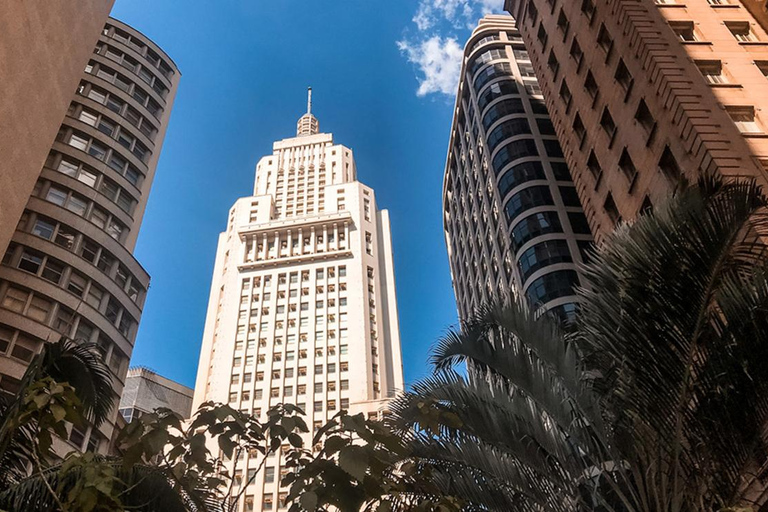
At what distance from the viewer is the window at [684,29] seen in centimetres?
2438

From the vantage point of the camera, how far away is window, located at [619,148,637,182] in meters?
23.7

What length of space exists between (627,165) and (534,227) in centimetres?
2209

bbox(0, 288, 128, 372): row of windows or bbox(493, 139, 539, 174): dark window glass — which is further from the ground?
bbox(493, 139, 539, 174): dark window glass

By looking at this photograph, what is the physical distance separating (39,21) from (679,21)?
821 inches

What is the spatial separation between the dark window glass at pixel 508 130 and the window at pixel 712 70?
28.7 metres

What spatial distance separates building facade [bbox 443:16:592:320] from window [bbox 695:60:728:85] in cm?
1775

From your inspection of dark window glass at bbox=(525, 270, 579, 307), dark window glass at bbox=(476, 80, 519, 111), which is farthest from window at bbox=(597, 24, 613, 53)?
dark window glass at bbox=(476, 80, 519, 111)

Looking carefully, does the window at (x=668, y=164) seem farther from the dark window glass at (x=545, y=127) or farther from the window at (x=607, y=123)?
the dark window glass at (x=545, y=127)

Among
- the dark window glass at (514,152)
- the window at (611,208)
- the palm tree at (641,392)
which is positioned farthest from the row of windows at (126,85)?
the palm tree at (641,392)

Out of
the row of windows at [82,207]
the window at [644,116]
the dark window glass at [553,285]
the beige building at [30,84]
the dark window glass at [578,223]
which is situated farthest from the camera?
the dark window glass at [578,223]

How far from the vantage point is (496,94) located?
181ft

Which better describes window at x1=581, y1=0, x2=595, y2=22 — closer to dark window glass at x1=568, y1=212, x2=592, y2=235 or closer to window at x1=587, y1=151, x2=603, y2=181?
window at x1=587, y1=151, x2=603, y2=181

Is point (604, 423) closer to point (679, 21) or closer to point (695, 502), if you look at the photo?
point (695, 502)

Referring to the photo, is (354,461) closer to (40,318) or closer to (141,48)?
(40,318)
